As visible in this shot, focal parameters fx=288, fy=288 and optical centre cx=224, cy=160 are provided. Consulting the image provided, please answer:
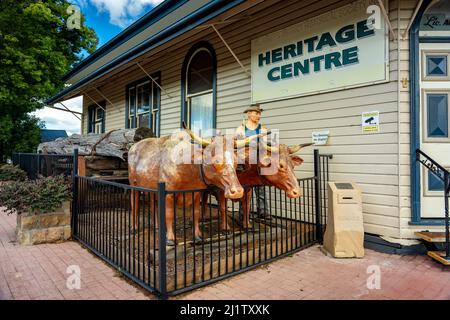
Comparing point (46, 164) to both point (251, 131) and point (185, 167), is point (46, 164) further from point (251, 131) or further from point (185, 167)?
point (251, 131)

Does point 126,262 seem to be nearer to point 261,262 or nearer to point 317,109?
point 261,262

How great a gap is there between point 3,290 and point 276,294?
123 inches

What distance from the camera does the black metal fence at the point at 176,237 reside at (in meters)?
3.26

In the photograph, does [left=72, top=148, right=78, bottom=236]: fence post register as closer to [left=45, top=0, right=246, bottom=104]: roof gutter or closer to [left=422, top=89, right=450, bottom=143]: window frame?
[left=45, top=0, right=246, bottom=104]: roof gutter

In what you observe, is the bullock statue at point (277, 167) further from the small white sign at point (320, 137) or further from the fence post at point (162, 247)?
the small white sign at point (320, 137)

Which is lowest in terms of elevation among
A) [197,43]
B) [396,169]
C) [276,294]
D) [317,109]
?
[276,294]

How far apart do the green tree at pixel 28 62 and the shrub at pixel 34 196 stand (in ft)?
41.5

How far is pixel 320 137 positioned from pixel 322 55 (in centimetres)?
154

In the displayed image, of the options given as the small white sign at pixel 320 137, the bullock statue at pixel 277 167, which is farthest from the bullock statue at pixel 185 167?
the small white sign at pixel 320 137

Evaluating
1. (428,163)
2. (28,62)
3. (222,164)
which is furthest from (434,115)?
(28,62)

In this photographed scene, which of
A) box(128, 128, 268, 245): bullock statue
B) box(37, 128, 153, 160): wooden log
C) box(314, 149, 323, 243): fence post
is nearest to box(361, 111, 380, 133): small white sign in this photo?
box(314, 149, 323, 243): fence post

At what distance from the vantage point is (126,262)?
3.80 m

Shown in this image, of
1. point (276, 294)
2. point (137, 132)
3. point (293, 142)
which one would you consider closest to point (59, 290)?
point (276, 294)

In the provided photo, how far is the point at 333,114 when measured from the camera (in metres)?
5.27
